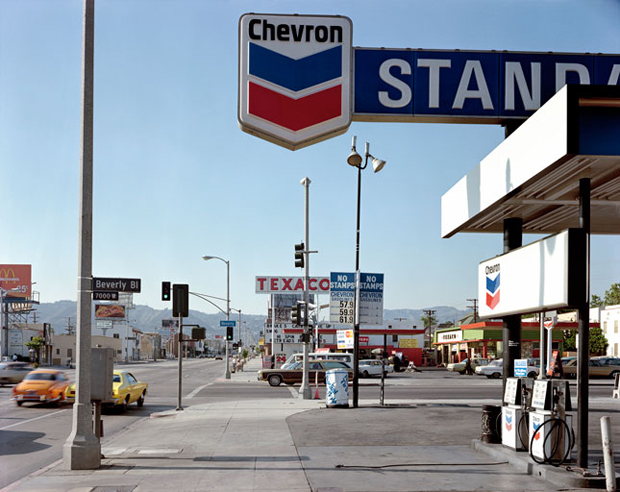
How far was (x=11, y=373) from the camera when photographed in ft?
122

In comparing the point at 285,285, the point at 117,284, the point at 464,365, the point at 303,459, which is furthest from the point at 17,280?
the point at 303,459

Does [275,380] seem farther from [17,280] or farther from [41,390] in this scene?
[17,280]

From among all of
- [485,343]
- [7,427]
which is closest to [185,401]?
[7,427]

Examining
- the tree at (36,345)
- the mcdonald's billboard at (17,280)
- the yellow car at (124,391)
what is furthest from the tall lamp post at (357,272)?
the mcdonald's billboard at (17,280)

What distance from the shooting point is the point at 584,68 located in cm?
1206

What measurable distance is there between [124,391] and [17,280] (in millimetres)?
89092

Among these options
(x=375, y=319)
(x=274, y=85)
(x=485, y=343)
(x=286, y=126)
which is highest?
(x=274, y=85)

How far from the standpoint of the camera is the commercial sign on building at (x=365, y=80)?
36.5 feet

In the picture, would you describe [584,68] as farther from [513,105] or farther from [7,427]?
[7,427]

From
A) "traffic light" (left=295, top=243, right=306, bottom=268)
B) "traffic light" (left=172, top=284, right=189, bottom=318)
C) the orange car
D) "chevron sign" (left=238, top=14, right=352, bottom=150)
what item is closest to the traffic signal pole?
"traffic light" (left=295, top=243, right=306, bottom=268)

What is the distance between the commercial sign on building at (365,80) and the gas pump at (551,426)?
15.2 ft

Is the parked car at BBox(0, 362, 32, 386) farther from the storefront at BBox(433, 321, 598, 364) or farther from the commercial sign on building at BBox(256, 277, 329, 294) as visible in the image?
the storefront at BBox(433, 321, 598, 364)

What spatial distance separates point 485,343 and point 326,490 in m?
64.9

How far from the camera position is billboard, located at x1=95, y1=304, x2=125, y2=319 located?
480 feet
